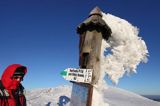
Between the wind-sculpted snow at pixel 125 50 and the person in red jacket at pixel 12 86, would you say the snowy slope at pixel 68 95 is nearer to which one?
the wind-sculpted snow at pixel 125 50

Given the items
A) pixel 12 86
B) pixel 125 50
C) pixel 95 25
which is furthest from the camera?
pixel 125 50

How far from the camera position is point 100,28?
3904 mm

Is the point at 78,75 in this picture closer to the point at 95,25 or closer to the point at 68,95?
the point at 95,25

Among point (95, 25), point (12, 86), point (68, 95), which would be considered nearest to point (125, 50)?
point (95, 25)

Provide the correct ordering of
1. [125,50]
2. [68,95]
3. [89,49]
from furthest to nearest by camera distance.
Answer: [68,95]
[125,50]
[89,49]

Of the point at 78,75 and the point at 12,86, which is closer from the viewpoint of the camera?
the point at 12,86

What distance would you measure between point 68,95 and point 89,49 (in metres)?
6.84

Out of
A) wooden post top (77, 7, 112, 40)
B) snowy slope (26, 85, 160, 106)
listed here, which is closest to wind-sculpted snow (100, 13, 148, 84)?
wooden post top (77, 7, 112, 40)

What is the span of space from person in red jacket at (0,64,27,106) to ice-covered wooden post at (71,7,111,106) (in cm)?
58

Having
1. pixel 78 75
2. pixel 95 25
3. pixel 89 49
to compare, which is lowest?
pixel 78 75

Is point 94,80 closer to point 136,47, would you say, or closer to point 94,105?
point 94,105

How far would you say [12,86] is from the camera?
3254 mm

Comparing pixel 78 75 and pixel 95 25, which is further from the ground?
pixel 95 25

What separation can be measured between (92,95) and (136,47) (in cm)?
232
